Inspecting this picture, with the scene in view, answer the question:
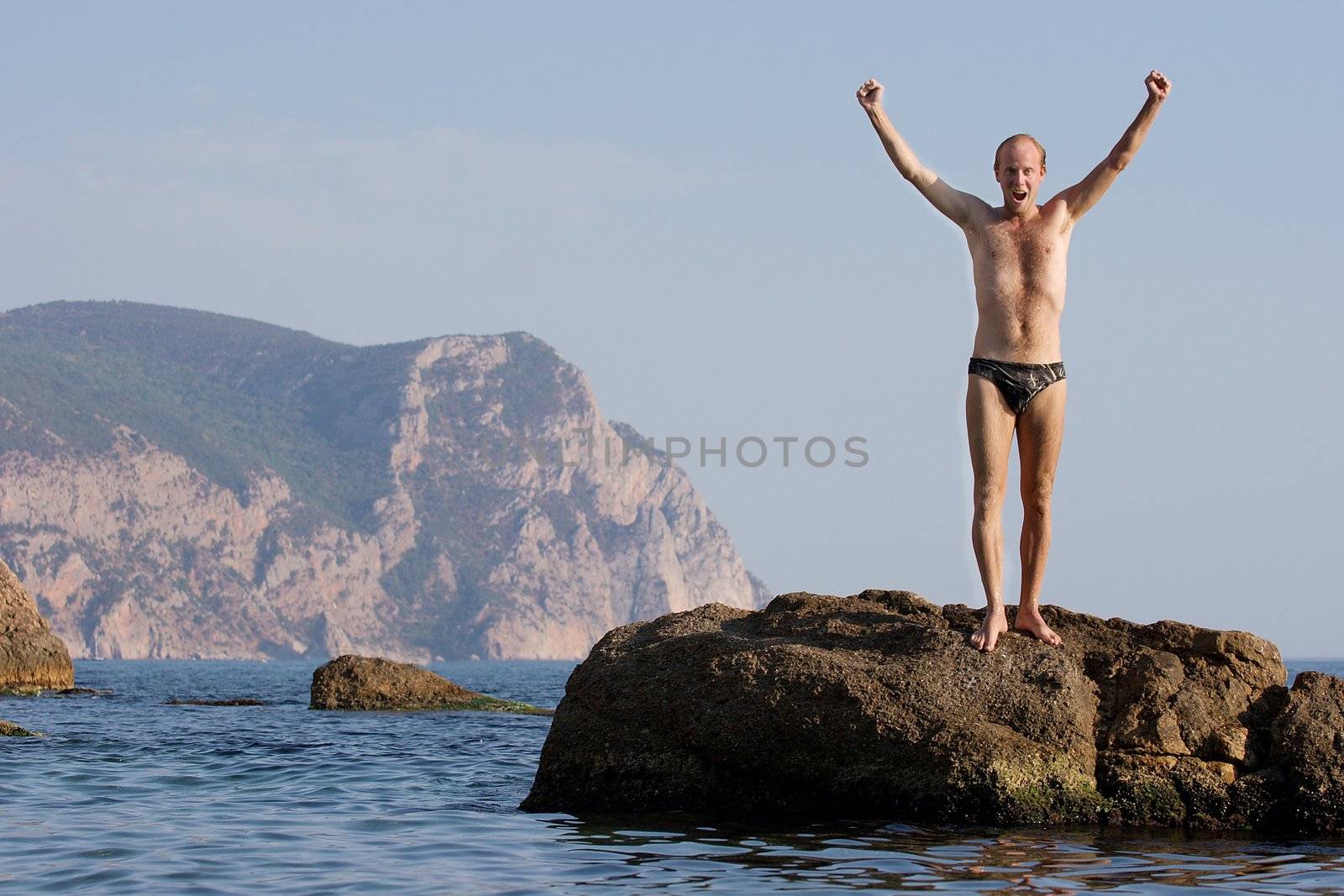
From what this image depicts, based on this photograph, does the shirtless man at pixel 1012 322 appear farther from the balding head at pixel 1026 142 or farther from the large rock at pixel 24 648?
the large rock at pixel 24 648

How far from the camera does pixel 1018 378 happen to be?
9727 millimetres

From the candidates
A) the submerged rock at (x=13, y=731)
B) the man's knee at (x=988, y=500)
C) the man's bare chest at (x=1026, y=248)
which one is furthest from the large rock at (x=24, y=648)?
the man's bare chest at (x=1026, y=248)

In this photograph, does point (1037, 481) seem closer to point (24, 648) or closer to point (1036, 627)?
point (1036, 627)

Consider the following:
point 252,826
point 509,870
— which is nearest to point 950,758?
point 509,870

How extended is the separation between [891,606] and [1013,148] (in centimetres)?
334

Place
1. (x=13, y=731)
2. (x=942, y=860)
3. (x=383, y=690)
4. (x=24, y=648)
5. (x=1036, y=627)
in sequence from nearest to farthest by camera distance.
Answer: (x=942, y=860)
(x=1036, y=627)
(x=13, y=731)
(x=383, y=690)
(x=24, y=648)

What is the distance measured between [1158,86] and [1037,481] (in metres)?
2.50

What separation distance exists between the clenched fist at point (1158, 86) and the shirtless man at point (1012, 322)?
177mm

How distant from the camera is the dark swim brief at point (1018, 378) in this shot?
9.73 metres

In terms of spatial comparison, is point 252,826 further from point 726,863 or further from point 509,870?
point 726,863

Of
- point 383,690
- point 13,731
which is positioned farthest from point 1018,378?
point 383,690

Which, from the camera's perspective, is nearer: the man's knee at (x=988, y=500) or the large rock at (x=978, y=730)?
the large rock at (x=978, y=730)

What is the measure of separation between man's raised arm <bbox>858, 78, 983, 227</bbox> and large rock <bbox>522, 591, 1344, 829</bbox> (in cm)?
265

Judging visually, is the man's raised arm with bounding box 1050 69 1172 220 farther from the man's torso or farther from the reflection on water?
the reflection on water
